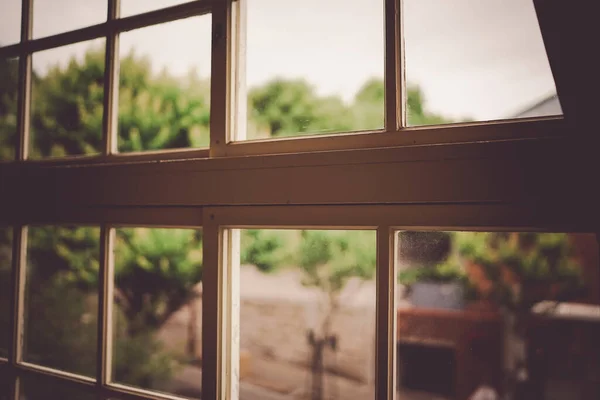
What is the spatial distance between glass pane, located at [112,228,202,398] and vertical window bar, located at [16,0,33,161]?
2853 mm

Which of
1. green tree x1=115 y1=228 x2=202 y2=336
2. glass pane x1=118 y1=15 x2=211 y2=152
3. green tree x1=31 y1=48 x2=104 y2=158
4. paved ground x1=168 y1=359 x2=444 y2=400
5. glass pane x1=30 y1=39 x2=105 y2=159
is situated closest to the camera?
glass pane x1=30 y1=39 x2=105 y2=159

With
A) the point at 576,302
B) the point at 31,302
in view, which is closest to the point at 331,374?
the point at 576,302

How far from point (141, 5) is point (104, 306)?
78cm

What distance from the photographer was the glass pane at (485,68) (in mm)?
916

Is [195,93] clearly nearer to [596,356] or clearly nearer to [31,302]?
[31,302]

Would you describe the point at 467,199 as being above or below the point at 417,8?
below

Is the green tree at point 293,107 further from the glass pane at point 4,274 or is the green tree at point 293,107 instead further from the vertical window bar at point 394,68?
the vertical window bar at point 394,68

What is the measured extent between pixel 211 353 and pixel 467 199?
2.07 ft

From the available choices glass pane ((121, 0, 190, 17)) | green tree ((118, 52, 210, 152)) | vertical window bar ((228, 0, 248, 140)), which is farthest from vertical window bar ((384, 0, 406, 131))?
green tree ((118, 52, 210, 152))

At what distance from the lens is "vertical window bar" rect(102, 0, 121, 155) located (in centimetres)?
116

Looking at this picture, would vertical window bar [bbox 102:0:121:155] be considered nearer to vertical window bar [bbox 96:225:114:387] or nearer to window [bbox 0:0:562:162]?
window [bbox 0:0:562:162]

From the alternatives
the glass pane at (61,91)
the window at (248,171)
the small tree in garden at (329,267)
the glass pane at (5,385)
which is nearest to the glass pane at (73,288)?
the glass pane at (5,385)

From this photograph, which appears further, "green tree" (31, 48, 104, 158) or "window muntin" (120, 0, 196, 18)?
"green tree" (31, 48, 104, 158)

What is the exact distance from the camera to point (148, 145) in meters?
4.13
